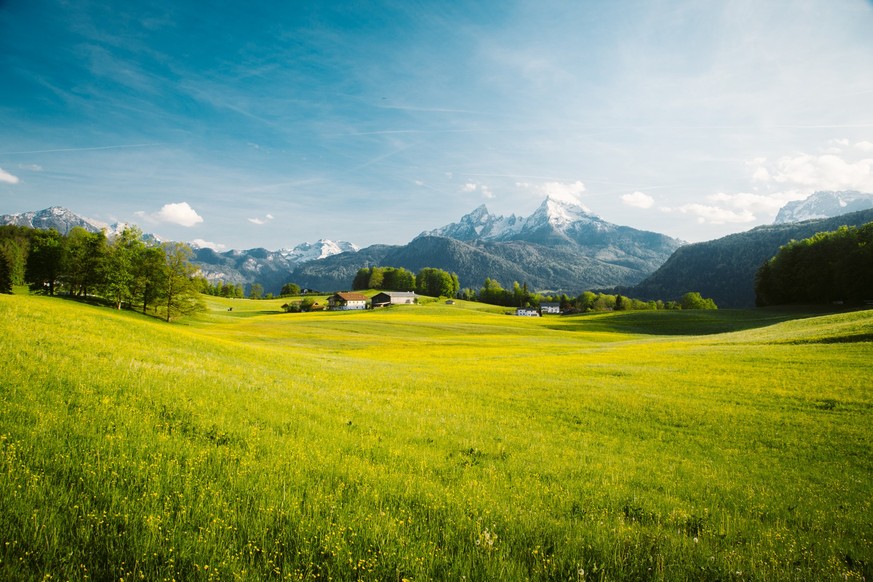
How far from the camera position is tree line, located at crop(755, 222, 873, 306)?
312 feet

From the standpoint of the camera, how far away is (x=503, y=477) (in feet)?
30.5

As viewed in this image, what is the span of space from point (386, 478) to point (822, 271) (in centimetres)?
14506

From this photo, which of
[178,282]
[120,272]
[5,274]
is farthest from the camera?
[5,274]

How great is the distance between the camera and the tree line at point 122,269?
64875 millimetres

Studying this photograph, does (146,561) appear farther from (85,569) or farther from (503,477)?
(503,477)

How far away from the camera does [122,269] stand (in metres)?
63.4

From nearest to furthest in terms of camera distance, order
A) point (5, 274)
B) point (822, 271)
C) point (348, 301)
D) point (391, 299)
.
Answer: point (5, 274) → point (822, 271) → point (348, 301) → point (391, 299)

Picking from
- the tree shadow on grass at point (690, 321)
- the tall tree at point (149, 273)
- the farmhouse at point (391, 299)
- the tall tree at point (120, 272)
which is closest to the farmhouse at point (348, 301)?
the farmhouse at point (391, 299)

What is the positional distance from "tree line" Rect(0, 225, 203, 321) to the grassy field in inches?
2136

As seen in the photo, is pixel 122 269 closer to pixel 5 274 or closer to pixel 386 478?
pixel 5 274

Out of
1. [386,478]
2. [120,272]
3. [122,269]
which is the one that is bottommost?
[386,478]

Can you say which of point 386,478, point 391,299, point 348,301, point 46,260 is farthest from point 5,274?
point 391,299

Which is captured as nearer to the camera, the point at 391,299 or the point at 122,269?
the point at 122,269

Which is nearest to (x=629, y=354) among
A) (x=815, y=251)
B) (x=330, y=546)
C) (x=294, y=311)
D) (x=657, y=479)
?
(x=657, y=479)
